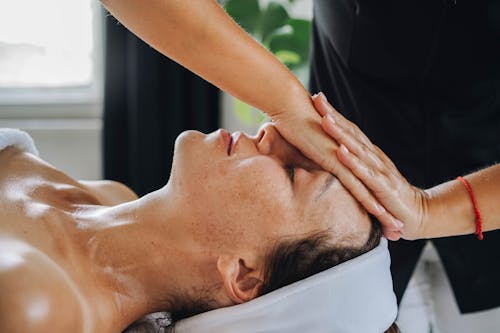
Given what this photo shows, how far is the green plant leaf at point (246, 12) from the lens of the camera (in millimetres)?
2790

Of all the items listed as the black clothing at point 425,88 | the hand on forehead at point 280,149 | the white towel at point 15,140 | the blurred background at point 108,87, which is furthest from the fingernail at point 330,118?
the blurred background at point 108,87

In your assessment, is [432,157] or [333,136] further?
[432,157]

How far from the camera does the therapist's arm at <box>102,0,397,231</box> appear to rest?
4.00 ft

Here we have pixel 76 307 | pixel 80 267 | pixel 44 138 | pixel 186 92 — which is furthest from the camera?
pixel 44 138

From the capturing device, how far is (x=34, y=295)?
1080 mm

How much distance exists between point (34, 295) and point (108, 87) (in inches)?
85.0

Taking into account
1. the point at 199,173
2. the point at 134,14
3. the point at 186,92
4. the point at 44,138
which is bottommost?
the point at 44,138

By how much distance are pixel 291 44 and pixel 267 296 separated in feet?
5.57

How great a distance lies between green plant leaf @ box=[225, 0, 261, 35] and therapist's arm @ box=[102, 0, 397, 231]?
1.48m

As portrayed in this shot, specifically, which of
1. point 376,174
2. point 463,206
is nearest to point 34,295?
point 376,174

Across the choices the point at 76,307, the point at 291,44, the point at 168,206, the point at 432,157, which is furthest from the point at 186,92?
the point at 76,307

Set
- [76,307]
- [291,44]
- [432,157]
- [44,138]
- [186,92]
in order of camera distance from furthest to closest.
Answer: [44,138]
[186,92]
[291,44]
[432,157]
[76,307]

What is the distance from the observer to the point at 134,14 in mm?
1219

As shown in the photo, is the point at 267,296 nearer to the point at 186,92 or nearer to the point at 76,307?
the point at 76,307
